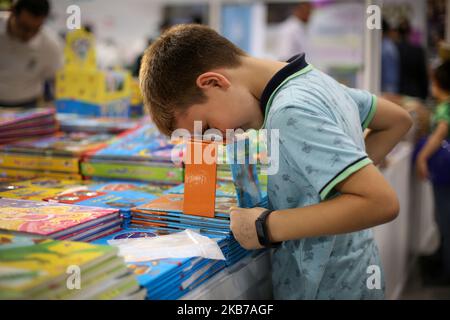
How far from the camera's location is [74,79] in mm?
2682

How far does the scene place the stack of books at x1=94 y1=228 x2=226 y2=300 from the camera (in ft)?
3.39

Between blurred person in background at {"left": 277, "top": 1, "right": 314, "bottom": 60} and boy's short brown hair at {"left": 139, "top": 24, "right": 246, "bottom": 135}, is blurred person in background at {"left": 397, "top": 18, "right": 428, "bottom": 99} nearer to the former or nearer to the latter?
blurred person in background at {"left": 277, "top": 1, "right": 314, "bottom": 60}

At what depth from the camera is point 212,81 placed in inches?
47.1

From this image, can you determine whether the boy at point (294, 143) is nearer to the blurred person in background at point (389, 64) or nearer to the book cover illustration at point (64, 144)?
the book cover illustration at point (64, 144)

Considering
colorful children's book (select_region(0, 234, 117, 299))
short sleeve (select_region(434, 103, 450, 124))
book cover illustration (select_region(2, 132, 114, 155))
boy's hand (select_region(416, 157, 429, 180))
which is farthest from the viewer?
boy's hand (select_region(416, 157, 429, 180))

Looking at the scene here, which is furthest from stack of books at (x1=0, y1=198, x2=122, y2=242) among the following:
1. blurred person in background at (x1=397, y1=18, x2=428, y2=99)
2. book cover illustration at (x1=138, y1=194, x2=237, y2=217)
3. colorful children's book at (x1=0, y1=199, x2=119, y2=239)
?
blurred person in background at (x1=397, y1=18, x2=428, y2=99)

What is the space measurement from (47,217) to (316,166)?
0.64 m

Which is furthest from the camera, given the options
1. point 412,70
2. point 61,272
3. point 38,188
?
point 412,70

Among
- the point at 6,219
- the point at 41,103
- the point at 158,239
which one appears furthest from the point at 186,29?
the point at 41,103

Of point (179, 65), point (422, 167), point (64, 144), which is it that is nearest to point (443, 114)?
point (422, 167)

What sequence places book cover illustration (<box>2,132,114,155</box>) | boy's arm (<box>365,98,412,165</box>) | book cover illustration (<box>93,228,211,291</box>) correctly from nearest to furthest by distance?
book cover illustration (<box>93,228,211,291</box>) → boy's arm (<box>365,98,412,165</box>) → book cover illustration (<box>2,132,114,155</box>)

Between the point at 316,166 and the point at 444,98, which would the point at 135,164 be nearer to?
the point at 316,166

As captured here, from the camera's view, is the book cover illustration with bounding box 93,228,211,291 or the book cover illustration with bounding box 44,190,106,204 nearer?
the book cover illustration with bounding box 93,228,211,291

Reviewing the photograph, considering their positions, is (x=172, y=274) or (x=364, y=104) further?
(x=364, y=104)
